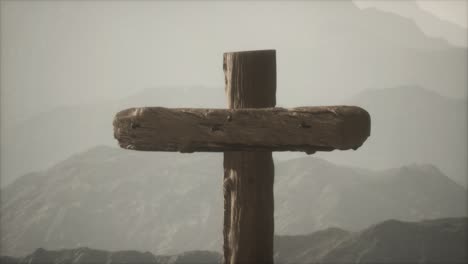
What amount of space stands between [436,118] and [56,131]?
6418 centimetres

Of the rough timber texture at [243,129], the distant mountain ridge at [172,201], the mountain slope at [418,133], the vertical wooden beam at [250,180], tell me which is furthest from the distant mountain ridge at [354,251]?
the mountain slope at [418,133]

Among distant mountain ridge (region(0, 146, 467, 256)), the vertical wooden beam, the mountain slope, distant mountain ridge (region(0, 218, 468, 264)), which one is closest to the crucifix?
the vertical wooden beam

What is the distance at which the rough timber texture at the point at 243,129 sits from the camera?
2.66 m

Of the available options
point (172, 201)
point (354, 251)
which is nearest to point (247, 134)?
point (354, 251)

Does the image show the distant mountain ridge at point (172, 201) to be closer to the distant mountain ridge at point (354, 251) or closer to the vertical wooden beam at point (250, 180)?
the distant mountain ridge at point (354, 251)

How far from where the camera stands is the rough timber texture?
8.73ft

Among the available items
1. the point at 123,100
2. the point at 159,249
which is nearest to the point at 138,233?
the point at 159,249

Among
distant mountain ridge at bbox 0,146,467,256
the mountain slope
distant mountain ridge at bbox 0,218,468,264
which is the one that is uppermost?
distant mountain ridge at bbox 0,218,468,264

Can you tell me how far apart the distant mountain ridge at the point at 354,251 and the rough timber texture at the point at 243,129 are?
1507 centimetres

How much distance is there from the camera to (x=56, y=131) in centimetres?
9206

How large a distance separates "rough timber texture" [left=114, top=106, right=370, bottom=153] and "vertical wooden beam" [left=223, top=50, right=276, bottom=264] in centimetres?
33

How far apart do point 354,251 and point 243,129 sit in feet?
54.2

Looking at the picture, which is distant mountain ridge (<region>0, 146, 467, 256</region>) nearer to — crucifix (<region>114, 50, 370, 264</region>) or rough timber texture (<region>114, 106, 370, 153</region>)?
crucifix (<region>114, 50, 370, 264</region>)

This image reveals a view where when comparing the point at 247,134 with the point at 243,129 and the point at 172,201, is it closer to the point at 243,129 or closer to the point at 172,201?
the point at 243,129
